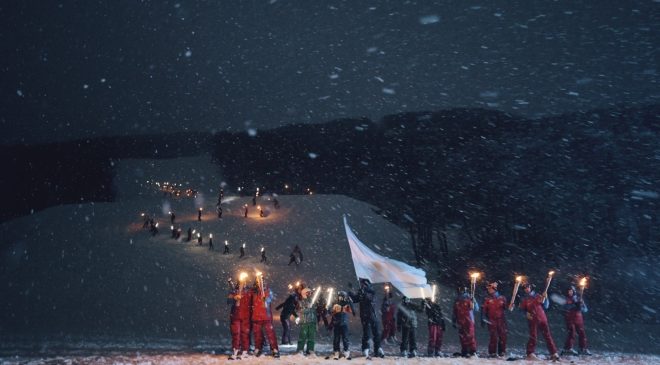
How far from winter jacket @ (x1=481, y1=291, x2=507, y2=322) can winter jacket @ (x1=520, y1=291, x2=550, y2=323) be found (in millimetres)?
424

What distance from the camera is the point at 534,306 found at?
10352mm

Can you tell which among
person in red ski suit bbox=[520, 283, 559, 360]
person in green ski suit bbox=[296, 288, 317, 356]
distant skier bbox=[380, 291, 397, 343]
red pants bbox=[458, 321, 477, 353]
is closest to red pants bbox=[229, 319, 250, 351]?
person in green ski suit bbox=[296, 288, 317, 356]

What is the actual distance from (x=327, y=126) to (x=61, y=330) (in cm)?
4643

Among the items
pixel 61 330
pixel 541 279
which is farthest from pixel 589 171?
pixel 61 330

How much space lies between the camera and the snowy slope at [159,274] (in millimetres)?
12742

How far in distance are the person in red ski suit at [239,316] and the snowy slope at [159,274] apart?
0.48m

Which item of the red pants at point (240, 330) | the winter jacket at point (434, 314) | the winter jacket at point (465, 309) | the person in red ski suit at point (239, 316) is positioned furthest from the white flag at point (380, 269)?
the red pants at point (240, 330)

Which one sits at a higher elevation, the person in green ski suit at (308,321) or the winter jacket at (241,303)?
the winter jacket at (241,303)

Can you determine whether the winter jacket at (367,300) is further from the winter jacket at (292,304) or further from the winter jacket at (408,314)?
the winter jacket at (292,304)

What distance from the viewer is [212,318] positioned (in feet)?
56.2

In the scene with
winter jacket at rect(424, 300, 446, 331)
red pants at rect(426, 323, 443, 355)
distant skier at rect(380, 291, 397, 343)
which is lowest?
distant skier at rect(380, 291, 397, 343)

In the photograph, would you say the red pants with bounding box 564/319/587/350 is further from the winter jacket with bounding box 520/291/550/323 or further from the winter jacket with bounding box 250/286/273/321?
the winter jacket with bounding box 250/286/273/321

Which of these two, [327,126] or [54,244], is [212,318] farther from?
[327,126]

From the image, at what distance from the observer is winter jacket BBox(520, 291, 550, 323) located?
10219 millimetres
